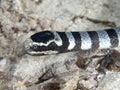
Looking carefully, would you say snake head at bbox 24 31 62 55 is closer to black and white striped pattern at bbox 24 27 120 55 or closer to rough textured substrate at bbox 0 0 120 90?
black and white striped pattern at bbox 24 27 120 55

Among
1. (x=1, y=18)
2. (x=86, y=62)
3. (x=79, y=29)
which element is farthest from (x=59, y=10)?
(x=86, y=62)

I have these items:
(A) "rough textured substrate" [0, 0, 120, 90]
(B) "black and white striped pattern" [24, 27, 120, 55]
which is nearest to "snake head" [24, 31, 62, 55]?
(B) "black and white striped pattern" [24, 27, 120, 55]

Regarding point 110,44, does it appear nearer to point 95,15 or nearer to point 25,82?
point 95,15

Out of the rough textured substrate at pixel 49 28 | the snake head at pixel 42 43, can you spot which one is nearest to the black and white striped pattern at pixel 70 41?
the snake head at pixel 42 43

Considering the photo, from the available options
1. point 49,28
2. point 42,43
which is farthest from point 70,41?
point 49,28

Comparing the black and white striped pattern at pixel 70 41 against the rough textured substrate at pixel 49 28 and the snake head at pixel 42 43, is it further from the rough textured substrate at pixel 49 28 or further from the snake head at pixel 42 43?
the rough textured substrate at pixel 49 28

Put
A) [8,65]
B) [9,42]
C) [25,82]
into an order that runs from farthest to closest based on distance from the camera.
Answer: [9,42] → [8,65] → [25,82]
